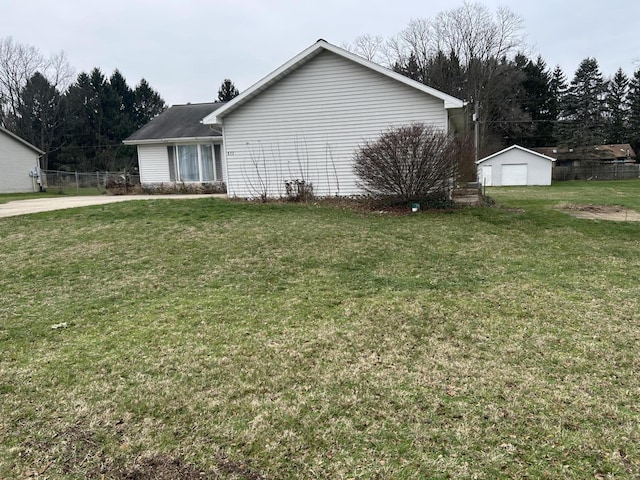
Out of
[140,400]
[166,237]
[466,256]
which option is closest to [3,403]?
[140,400]

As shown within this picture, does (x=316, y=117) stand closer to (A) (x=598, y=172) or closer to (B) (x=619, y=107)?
(A) (x=598, y=172)

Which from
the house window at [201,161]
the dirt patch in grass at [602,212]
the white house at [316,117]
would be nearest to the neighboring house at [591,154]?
the dirt patch in grass at [602,212]

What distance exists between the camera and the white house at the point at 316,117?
1252 centimetres

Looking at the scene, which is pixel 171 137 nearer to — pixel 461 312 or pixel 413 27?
pixel 461 312

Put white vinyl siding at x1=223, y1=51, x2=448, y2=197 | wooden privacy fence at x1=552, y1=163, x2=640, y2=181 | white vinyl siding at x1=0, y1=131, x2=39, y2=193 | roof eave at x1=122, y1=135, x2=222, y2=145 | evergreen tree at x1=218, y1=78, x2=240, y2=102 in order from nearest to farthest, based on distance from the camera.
A: white vinyl siding at x1=223, y1=51, x2=448, y2=197, roof eave at x1=122, y1=135, x2=222, y2=145, white vinyl siding at x1=0, y1=131, x2=39, y2=193, wooden privacy fence at x1=552, y1=163, x2=640, y2=181, evergreen tree at x1=218, y1=78, x2=240, y2=102

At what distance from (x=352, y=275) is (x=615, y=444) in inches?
139

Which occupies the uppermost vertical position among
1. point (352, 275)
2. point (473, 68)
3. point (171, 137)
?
point (473, 68)

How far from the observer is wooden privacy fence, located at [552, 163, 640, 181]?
39.5 meters

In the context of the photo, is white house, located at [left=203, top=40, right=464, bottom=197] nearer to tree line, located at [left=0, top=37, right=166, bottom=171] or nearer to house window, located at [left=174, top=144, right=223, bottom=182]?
house window, located at [left=174, top=144, right=223, bottom=182]

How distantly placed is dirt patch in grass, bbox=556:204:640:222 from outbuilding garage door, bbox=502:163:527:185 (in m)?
22.7

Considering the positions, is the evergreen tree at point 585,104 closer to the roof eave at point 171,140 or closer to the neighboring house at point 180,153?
the neighboring house at point 180,153

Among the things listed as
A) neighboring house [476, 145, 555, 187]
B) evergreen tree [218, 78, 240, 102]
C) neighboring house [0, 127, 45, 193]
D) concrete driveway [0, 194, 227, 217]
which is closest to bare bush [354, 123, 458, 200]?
concrete driveway [0, 194, 227, 217]

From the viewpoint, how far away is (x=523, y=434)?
7.64 feet

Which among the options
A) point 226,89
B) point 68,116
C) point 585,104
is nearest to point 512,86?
point 585,104
